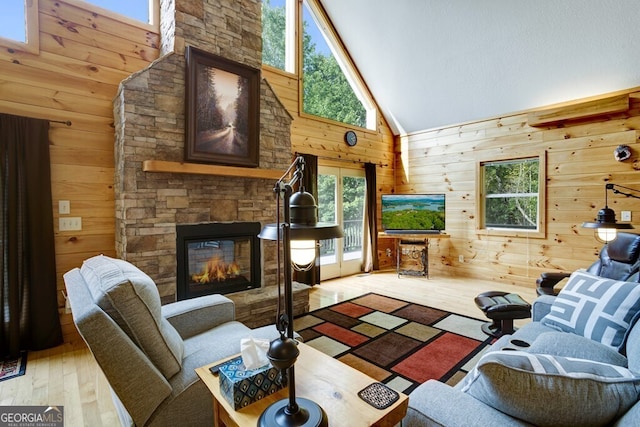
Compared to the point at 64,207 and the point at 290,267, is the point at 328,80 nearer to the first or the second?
the point at 64,207

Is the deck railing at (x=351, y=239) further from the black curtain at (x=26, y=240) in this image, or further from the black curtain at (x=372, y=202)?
the black curtain at (x=26, y=240)

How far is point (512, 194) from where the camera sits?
16.5ft

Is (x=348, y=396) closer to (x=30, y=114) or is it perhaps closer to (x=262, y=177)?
(x=262, y=177)

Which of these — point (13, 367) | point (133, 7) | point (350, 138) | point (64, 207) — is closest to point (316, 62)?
point (350, 138)

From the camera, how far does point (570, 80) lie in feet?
13.5

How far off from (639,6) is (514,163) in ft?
7.17

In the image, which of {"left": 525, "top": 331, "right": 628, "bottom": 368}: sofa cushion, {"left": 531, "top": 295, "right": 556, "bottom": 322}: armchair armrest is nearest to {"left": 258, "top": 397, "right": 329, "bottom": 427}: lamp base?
{"left": 525, "top": 331, "right": 628, "bottom": 368}: sofa cushion

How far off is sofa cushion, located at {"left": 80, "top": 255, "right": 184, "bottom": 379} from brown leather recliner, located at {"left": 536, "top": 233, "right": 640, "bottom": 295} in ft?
10.4

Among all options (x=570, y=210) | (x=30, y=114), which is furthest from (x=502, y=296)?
(x=30, y=114)

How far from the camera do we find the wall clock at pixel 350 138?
5.50m

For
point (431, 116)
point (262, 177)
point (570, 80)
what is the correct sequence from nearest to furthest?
point (262, 177) < point (570, 80) < point (431, 116)

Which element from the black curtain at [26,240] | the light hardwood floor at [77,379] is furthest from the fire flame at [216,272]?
the black curtain at [26,240]

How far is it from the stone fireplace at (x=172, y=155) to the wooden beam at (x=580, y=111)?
3.71 meters

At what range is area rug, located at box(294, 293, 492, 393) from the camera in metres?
2.47
